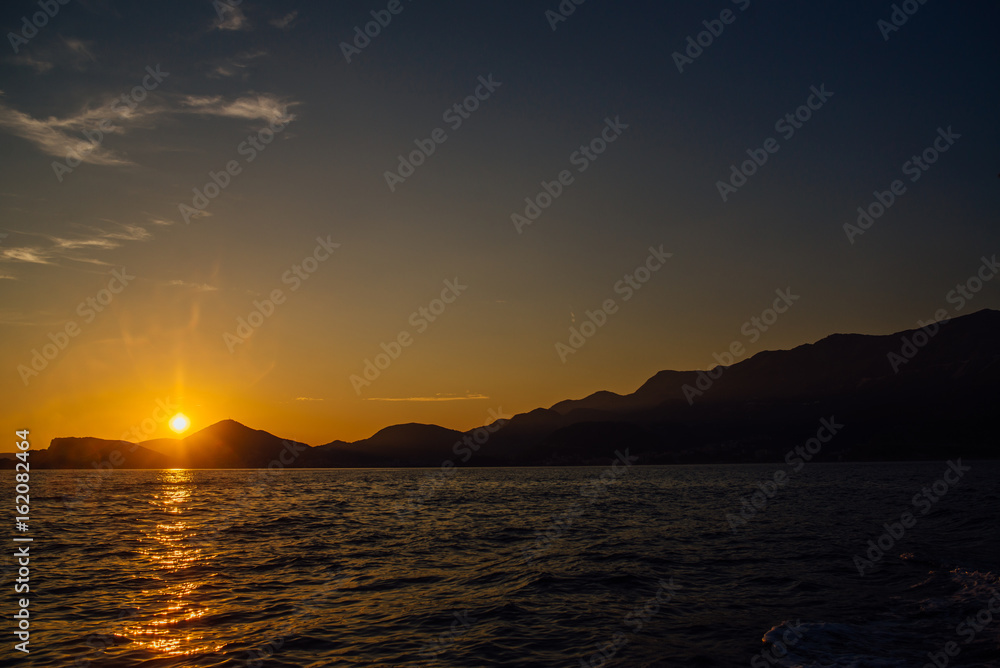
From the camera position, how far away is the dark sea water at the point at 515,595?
17.2 meters

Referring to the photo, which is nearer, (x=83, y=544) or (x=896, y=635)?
(x=896, y=635)

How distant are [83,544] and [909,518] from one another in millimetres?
59567

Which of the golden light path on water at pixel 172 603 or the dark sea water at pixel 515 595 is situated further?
the golden light path on water at pixel 172 603

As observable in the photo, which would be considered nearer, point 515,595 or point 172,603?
point 172,603

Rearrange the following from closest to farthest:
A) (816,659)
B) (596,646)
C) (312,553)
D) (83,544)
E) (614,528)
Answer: (816,659) → (596,646) → (312,553) → (83,544) → (614,528)

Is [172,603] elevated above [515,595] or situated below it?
above

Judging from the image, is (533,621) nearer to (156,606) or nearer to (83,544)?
(156,606)

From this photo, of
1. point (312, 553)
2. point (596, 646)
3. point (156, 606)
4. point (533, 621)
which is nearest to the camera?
point (596, 646)

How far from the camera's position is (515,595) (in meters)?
24.4

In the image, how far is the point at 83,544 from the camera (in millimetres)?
37750

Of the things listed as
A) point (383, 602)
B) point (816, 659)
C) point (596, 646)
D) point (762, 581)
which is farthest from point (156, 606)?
point (762, 581)

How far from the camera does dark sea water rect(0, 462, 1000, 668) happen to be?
17.2 meters

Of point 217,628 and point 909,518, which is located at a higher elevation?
point 217,628

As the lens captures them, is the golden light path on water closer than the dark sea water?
No
